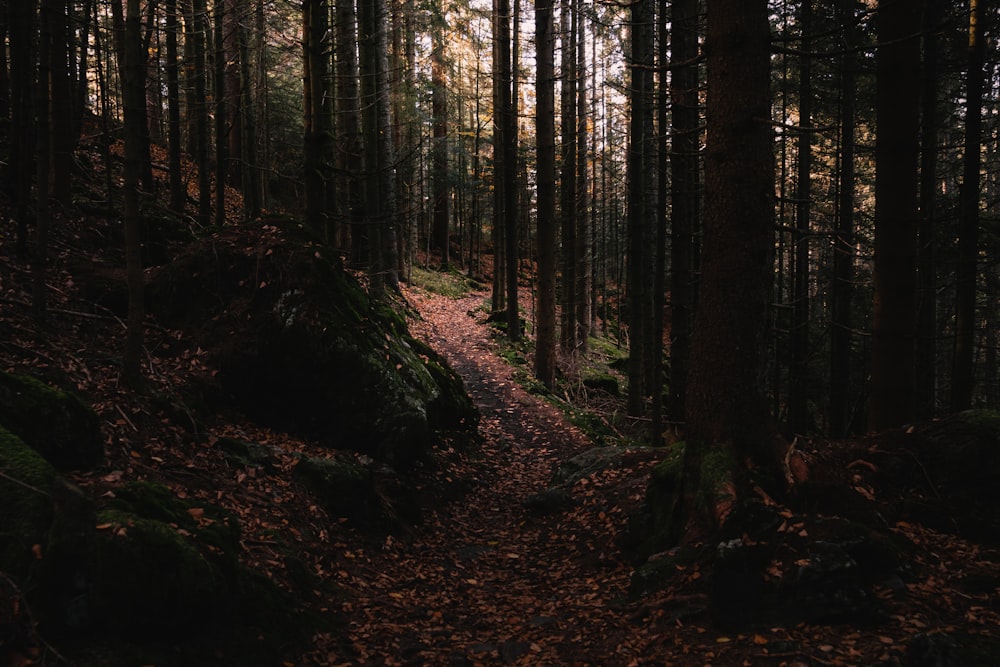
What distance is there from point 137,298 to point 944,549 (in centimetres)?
755

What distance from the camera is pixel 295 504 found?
614cm

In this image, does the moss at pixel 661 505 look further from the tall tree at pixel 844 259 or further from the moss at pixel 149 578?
the tall tree at pixel 844 259

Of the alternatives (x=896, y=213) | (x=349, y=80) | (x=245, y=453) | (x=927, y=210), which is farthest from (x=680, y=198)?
(x=349, y=80)

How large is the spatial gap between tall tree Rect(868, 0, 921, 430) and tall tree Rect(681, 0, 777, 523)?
2275 mm

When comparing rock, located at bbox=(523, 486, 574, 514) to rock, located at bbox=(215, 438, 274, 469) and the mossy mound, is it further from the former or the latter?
rock, located at bbox=(215, 438, 274, 469)

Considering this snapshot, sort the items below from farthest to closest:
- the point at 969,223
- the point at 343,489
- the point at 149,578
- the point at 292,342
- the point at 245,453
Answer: the point at 969,223
the point at 292,342
the point at 343,489
the point at 245,453
the point at 149,578

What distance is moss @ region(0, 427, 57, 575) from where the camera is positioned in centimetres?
306

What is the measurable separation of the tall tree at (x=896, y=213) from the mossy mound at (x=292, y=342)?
232 inches

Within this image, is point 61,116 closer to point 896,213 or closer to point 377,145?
point 377,145

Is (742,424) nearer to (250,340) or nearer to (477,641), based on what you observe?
(477,641)

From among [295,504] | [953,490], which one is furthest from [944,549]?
[295,504]

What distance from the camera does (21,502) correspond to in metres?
3.25

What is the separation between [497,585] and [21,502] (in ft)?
14.4

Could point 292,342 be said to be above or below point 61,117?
below
